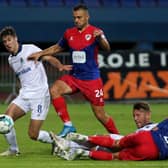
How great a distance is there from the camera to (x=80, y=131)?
14.2 meters

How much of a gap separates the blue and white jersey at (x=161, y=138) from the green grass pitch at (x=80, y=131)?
0.13 meters

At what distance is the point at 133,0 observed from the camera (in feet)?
101

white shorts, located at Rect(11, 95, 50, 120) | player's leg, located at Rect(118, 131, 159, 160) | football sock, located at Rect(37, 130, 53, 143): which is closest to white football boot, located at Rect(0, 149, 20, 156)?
football sock, located at Rect(37, 130, 53, 143)

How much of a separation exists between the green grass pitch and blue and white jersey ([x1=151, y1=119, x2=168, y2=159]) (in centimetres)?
13

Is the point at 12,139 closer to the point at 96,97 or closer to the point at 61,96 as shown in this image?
the point at 61,96

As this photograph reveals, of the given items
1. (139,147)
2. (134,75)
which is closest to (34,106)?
(139,147)

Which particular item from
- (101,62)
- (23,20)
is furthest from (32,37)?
(101,62)

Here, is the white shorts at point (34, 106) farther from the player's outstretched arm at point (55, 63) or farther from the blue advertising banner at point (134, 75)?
the blue advertising banner at point (134, 75)

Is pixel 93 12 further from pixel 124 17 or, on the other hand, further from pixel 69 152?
pixel 69 152

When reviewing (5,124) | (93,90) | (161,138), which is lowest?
(161,138)

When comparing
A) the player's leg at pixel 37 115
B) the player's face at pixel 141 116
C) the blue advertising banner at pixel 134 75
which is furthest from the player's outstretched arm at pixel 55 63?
the blue advertising banner at pixel 134 75

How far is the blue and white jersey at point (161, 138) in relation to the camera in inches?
383

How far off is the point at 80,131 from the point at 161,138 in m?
4.54

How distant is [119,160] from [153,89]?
12190 mm
